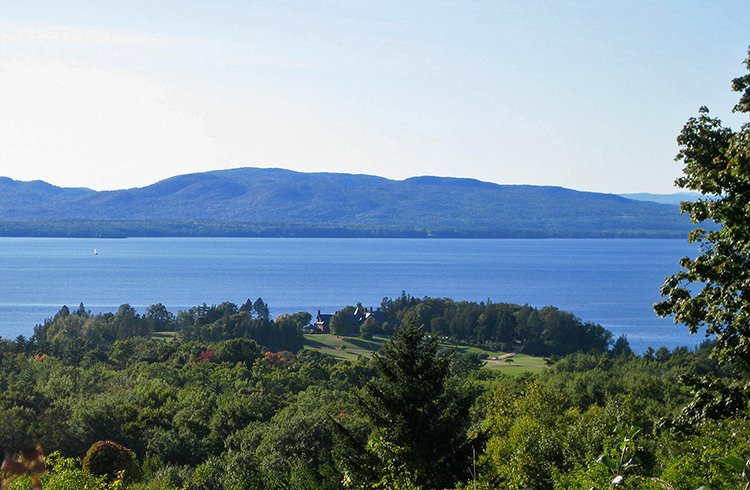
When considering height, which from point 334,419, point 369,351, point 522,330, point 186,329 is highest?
point 334,419

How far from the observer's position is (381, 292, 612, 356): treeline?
268 ft

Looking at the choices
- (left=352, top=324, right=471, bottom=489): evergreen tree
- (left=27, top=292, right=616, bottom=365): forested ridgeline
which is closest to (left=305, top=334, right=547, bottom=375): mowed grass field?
(left=27, top=292, right=616, bottom=365): forested ridgeline

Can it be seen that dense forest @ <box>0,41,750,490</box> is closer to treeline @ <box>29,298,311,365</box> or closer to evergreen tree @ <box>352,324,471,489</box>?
evergreen tree @ <box>352,324,471,489</box>

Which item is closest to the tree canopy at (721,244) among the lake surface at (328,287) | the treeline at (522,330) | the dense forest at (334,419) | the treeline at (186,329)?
the dense forest at (334,419)

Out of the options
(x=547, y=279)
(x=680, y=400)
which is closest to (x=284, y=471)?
(x=680, y=400)

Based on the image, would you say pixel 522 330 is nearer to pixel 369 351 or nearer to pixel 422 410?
pixel 369 351

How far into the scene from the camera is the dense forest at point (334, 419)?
507 inches

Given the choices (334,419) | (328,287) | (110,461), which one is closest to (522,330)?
(328,287)

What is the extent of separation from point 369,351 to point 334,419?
48.1m

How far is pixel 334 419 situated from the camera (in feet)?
72.0

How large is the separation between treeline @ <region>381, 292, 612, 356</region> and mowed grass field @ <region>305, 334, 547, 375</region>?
191 inches

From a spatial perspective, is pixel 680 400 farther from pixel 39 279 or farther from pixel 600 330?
pixel 39 279

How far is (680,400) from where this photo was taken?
36562mm

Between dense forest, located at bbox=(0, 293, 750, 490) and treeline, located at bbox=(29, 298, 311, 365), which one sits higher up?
dense forest, located at bbox=(0, 293, 750, 490)
